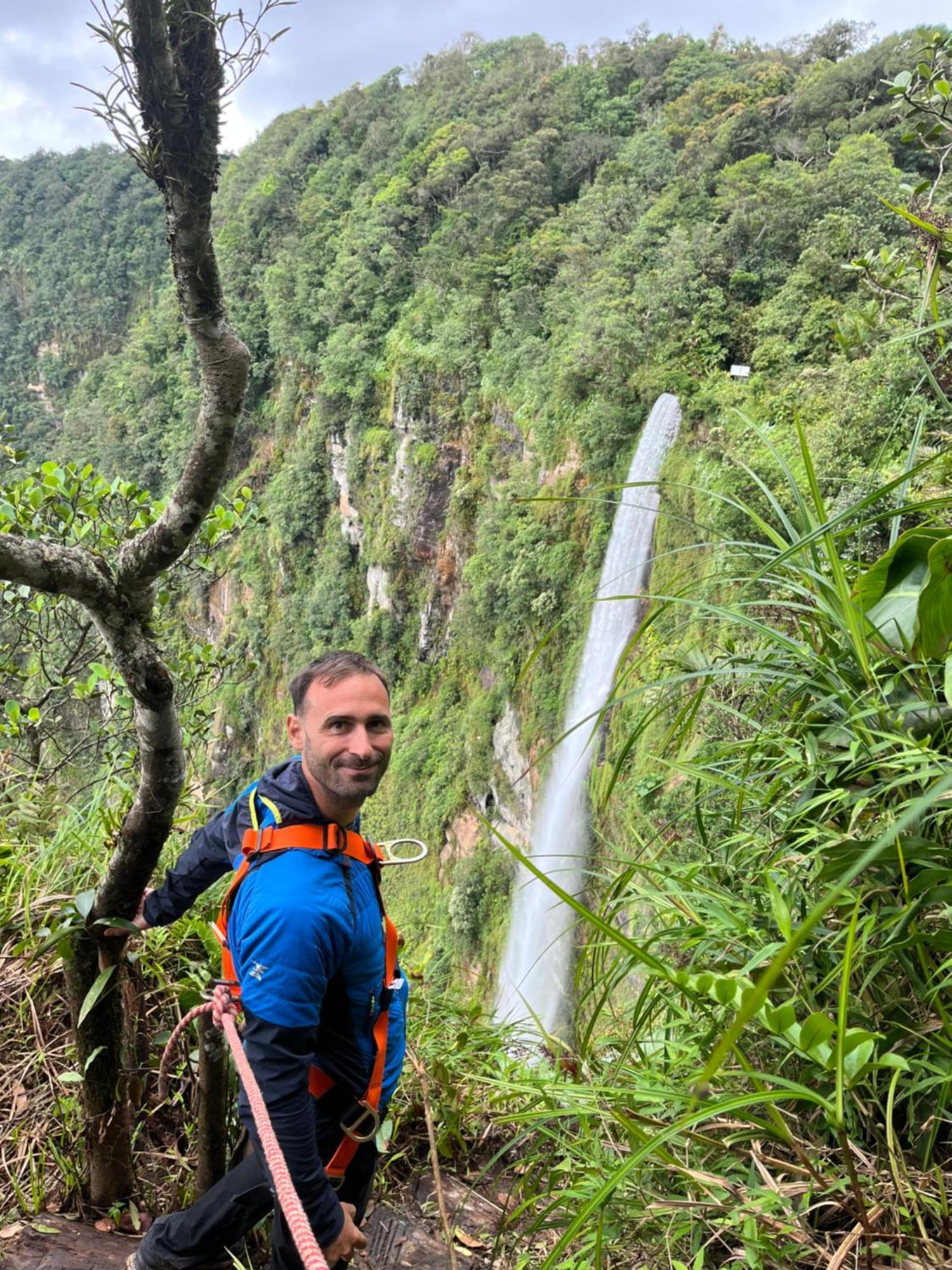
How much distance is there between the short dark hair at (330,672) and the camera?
4.82ft

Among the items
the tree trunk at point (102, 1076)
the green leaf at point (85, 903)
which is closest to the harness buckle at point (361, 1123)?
the tree trunk at point (102, 1076)

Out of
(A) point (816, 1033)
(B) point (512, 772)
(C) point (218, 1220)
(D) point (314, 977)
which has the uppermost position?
(A) point (816, 1033)

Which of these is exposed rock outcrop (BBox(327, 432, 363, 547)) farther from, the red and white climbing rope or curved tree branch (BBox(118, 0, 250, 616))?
the red and white climbing rope

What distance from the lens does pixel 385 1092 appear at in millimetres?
1541

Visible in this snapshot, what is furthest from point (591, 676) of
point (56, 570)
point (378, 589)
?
point (56, 570)

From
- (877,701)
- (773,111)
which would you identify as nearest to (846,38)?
(773,111)

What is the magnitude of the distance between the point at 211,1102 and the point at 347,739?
767 millimetres

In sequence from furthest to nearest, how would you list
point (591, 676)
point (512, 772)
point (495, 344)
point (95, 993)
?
point (495, 344) → point (512, 772) → point (591, 676) → point (95, 993)

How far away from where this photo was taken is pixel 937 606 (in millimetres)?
1055

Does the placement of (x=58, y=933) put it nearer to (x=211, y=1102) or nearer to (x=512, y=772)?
(x=211, y=1102)

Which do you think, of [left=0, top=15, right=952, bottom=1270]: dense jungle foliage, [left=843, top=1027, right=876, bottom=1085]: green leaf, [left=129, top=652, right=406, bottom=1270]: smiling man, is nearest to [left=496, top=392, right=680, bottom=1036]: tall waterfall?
[left=0, top=15, right=952, bottom=1270]: dense jungle foliage

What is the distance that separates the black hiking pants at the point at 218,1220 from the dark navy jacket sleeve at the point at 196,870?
47 centimetres

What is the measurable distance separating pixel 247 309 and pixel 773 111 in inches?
762

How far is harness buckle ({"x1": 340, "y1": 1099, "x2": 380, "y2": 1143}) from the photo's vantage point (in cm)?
141
